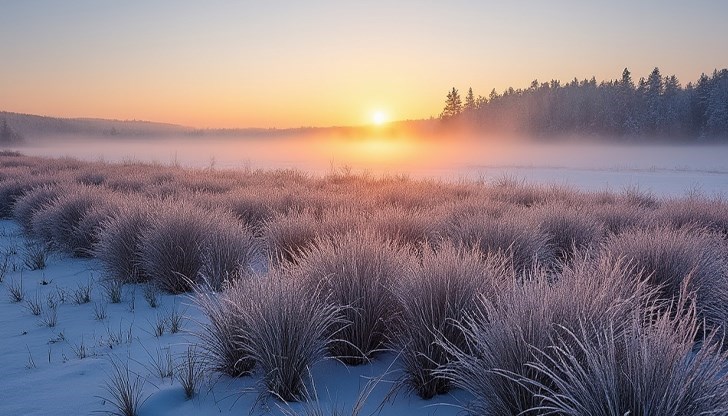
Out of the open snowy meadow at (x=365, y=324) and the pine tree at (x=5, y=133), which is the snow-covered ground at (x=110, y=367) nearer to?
the open snowy meadow at (x=365, y=324)

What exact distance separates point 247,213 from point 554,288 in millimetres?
6056

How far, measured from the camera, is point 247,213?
7820 mm

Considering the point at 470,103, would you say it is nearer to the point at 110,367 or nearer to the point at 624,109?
the point at 624,109

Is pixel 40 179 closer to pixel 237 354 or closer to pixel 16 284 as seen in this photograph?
pixel 16 284

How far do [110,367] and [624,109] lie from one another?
237 ft

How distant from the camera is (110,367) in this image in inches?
127

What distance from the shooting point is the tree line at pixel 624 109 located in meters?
55.7

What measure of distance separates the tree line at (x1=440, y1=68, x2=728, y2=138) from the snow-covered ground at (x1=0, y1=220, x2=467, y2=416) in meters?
64.8

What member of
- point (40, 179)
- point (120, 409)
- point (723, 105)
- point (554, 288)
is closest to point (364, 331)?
point (554, 288)

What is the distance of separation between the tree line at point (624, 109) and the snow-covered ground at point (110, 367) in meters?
64.8

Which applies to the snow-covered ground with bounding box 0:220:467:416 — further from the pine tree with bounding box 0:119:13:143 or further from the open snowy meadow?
the pine tree with bounding box 0:119:13:143

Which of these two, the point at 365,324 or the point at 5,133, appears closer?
the point at 365,324


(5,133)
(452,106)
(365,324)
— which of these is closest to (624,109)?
(452,106)

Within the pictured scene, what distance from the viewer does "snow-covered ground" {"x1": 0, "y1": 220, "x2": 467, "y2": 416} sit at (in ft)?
8.66
